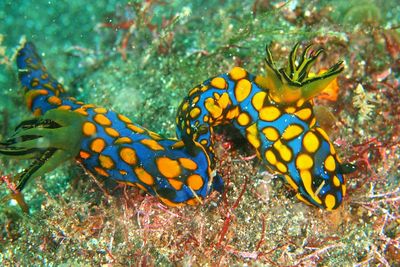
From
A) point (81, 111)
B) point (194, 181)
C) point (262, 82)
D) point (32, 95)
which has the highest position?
point (32, 95)

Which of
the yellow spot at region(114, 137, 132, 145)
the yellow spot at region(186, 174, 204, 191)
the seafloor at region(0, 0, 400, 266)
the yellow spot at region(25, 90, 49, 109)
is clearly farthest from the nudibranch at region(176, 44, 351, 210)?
the yellow spot at region(25, 90, 49, 109)

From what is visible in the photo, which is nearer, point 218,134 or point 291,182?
point 291,182

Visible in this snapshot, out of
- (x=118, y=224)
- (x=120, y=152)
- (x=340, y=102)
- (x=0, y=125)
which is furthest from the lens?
(x=0, y=125)

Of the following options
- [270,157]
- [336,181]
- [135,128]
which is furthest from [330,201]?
[135,128]

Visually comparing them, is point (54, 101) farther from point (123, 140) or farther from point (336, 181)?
point (336, 181)

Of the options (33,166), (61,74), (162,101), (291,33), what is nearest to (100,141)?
(33,166)

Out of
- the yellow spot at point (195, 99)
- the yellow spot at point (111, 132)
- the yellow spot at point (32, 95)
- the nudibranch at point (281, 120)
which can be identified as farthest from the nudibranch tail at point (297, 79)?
the yellow spot at point (32, 95)

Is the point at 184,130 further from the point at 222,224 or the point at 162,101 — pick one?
the point at 162,101
